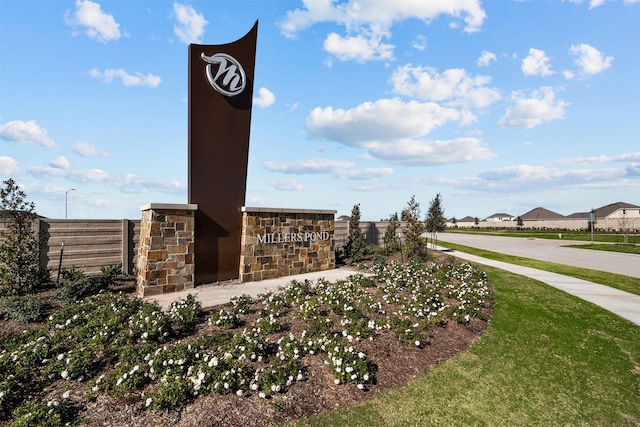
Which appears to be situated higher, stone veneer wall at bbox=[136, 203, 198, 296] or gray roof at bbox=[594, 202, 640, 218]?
gray roof at bbox=[594, 202, 640, 218]

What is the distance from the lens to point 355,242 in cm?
1512

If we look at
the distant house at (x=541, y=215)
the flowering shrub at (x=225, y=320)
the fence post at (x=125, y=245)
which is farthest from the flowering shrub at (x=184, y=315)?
the distant house at (x=541, y=215)

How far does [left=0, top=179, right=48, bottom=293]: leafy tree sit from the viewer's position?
867 centimetres

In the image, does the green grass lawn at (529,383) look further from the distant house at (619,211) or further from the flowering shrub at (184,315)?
the distant house at (619,211)

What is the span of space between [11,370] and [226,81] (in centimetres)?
875

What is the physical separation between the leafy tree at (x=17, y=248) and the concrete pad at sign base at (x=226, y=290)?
338 cm

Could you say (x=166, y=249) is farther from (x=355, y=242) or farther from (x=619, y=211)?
(x=619, y=211)

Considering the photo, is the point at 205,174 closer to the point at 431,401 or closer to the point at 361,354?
the point at 361,354

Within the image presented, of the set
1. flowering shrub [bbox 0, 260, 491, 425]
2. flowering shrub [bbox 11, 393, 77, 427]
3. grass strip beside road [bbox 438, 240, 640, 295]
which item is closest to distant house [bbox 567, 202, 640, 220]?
grass strip beside road [bbox 438, 240, 640, 295]

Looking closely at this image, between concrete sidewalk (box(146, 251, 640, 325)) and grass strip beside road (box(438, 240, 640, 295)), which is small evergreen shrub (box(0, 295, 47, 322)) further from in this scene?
grass strip beside road (box(438, 240, 640, 295))

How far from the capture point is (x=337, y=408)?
14.5 ft

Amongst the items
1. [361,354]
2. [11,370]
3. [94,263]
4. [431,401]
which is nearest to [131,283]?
[94,263]

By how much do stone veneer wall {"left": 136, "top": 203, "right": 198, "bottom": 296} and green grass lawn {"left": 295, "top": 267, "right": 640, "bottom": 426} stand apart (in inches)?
261

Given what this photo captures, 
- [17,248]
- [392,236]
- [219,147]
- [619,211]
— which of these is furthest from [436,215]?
[619,211]
